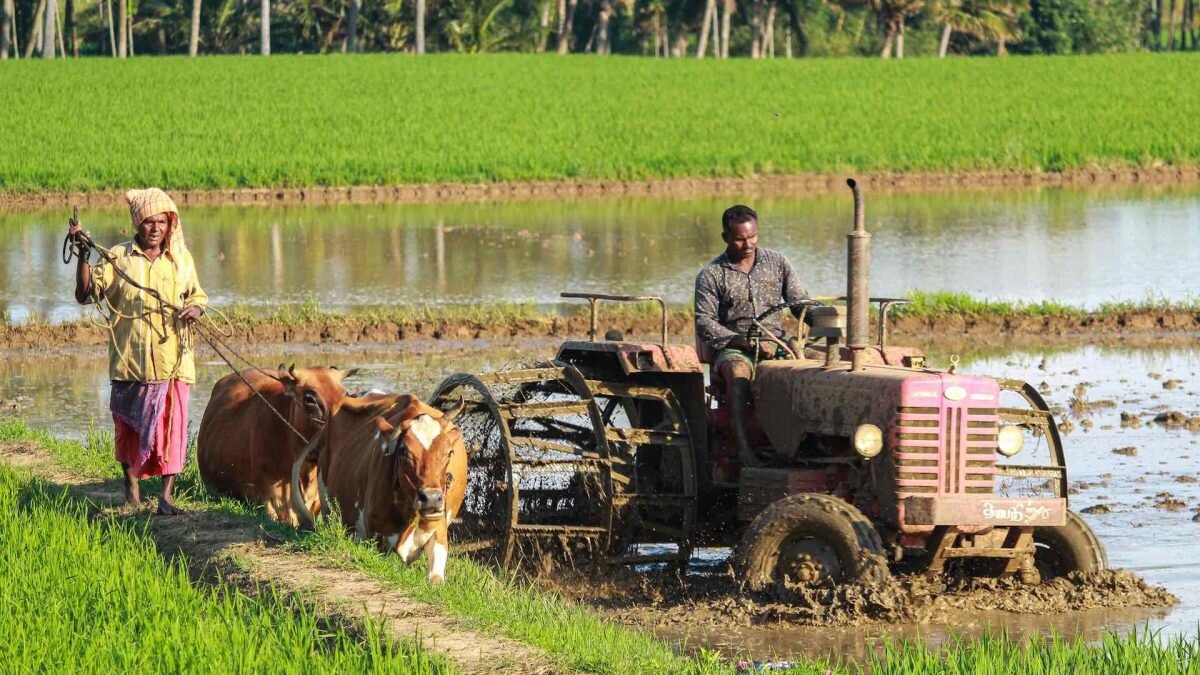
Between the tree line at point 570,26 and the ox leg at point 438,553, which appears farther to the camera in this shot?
the tree line at point 570,26

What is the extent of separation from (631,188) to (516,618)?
2649cm

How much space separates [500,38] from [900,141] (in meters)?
39.2

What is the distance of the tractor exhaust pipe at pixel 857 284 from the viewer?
8070 mm

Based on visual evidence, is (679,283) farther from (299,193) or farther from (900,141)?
(900,141)

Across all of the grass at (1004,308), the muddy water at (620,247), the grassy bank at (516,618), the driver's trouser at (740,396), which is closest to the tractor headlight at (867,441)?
the grassy bank at (516,618)

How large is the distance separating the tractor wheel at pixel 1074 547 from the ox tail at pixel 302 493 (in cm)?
369

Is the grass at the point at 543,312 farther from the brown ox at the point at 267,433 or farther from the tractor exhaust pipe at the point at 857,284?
the tractor exhaust pipe at the point at 857,284

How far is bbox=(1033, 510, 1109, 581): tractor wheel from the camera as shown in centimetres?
858

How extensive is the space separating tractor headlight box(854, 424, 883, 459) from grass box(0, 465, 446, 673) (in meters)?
2.35

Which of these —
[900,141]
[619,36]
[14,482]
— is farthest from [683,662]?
[619,36]

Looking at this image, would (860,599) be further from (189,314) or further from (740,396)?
(189,314)

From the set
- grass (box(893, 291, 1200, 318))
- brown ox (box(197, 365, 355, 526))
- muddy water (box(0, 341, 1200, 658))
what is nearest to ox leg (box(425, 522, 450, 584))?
muddy water (box(0, 341, 1200, 658))

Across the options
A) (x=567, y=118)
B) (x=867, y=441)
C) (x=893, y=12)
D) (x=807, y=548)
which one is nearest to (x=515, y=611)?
(x=807, y=548)

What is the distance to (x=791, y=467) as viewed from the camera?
8828mm
